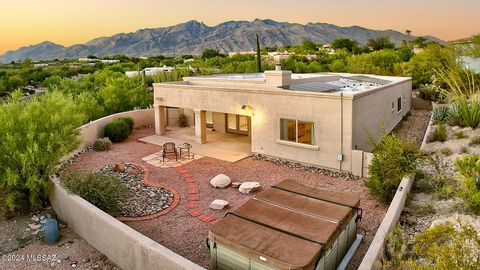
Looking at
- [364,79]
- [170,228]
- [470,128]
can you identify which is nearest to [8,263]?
[170,228]

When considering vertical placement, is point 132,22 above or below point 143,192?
above

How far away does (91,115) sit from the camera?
78.4ft

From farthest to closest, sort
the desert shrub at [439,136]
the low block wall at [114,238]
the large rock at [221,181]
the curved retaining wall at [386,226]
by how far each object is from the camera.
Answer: the desert shrub at [439,136]
the large rock at [221,181]
the low block wall at [114,238]
the curved retaining wall at [386,226]

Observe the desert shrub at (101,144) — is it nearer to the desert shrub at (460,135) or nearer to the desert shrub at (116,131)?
the desert shrub at (116,131)

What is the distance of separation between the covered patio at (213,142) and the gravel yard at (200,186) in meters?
0.71

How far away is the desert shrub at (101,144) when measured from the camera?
62.6 ft

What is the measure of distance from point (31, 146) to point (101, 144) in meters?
7.81

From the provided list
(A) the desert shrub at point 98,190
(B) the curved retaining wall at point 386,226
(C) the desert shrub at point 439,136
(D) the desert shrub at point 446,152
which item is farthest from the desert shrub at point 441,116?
(A) the desert shrub at point 98,190

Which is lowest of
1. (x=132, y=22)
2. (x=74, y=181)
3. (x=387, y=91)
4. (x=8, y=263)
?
(x=8, y=263)

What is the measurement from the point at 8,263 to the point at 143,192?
479 cm

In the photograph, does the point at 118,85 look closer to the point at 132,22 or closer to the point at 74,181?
the point at 74,181

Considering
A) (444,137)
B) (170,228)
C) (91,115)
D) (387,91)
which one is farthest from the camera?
(91,115)

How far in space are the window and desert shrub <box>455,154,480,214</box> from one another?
6.21 meters

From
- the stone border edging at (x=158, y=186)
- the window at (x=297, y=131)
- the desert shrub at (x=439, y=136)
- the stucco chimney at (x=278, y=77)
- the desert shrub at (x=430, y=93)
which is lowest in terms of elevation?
the stone border edging at (x=158, y=186)
